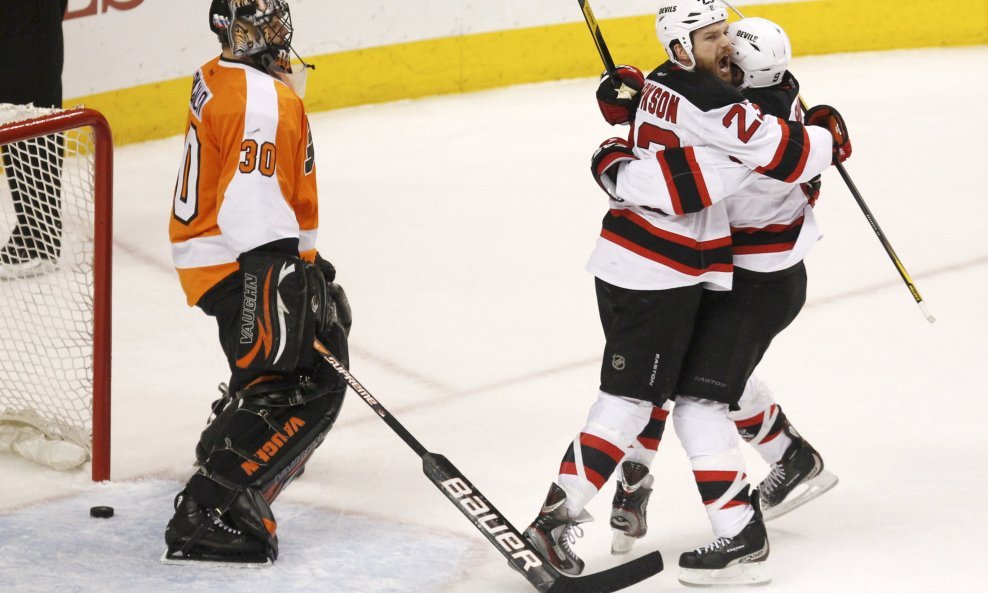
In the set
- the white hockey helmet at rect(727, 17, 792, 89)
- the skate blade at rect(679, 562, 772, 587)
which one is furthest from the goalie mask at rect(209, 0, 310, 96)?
the skate blade at rect(679, 562, 772, 587)

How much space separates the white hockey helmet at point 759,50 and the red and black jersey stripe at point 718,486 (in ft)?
2.18

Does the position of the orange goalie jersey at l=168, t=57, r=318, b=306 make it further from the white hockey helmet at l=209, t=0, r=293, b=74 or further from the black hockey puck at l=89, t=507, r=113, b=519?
the black hockey puck at l=89, t=507, r=113, b=519

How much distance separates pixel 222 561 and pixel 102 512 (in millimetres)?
342

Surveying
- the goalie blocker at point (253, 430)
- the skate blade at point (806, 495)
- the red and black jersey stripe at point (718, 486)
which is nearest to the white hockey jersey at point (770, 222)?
the red and black jersey stripe at point (718, 486)

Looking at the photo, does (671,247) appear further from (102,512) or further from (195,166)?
(102,512)

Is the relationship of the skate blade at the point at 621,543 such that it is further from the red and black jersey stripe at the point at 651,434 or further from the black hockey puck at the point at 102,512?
the black hockey puck at the point at 102,512

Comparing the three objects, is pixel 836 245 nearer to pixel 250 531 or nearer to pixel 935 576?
pixel 935 576

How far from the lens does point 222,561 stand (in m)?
2.74

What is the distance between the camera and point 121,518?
2.96 m

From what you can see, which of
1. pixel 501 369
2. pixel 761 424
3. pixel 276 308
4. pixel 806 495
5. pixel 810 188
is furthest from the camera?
pixel 501 369

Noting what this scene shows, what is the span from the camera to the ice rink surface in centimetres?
280

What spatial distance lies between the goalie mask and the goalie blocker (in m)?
0.35

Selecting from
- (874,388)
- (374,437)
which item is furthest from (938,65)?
(374,437)

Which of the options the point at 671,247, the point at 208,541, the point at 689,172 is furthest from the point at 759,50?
the point at 208,541
